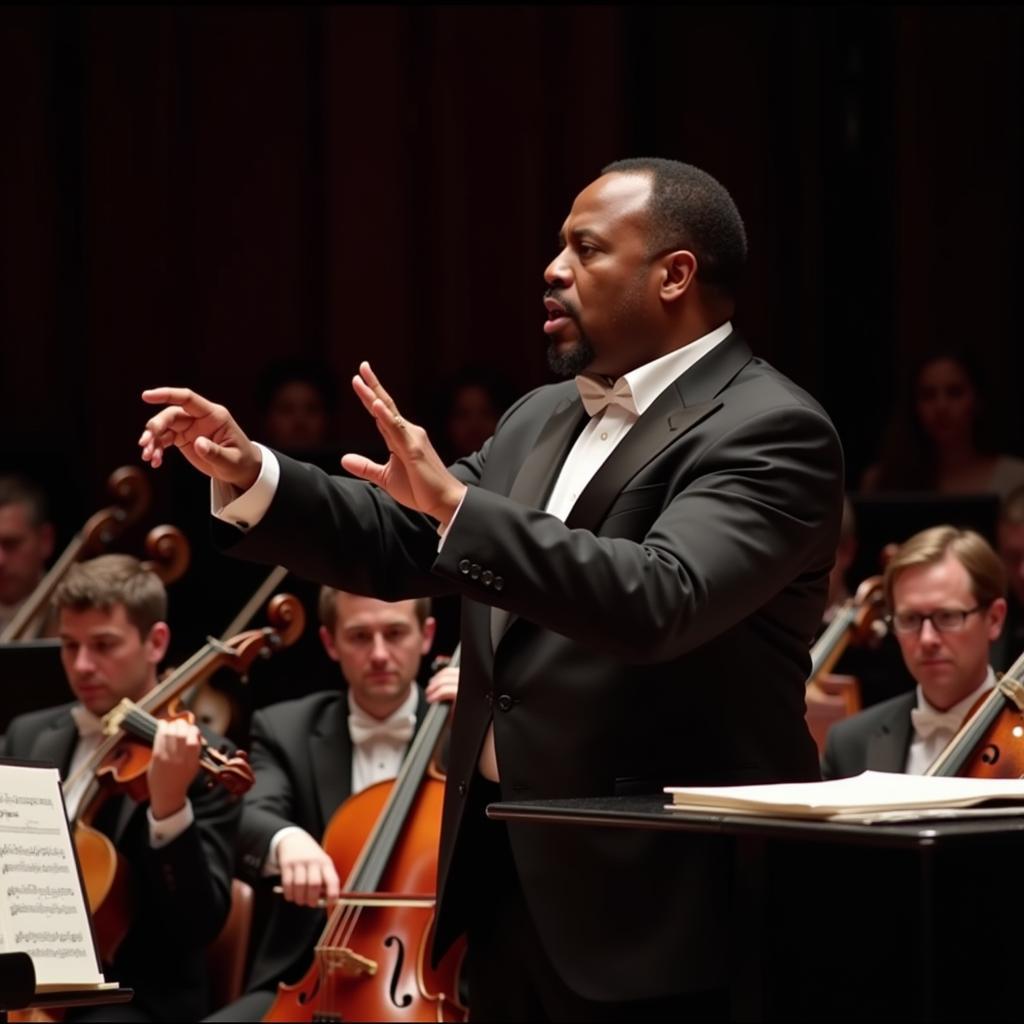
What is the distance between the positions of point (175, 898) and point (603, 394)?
4.62 ft

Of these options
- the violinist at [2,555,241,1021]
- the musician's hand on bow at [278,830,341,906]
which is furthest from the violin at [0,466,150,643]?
the musician's hand on bow at [278,830,341,906]

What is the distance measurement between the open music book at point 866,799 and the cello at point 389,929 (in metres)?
1.33

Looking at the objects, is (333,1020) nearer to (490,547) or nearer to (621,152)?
(490,547)

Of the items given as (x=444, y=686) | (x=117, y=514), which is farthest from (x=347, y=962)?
(x=117, y=514)

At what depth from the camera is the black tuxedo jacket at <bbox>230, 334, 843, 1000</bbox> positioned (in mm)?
1878

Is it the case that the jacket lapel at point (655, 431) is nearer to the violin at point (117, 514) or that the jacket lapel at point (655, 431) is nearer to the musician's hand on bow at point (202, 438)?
the musician's hand on bow at point (202, 438)

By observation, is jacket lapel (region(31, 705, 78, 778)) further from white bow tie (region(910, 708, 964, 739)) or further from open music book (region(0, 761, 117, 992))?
white bow tie (region(910, 708, 964, 739))

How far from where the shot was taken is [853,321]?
6191 mm

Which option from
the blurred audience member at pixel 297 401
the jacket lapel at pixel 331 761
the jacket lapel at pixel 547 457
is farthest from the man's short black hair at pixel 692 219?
the blurred audience member at pixel 297 401

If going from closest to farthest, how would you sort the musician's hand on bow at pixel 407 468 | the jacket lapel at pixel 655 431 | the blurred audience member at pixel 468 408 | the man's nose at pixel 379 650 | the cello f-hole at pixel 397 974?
the musician's hand on bow at pixel 407 468
the jacket lapel at pixel 655 431
the cello f-hole at pixel 397 974
the man's nose at pixel 379 650
the blurred audience member at pixel 468 408

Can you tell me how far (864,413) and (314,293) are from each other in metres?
1.82

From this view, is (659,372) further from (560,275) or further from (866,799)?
(866,799)

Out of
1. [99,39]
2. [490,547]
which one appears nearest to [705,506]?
[490,547]

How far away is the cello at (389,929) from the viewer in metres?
2.96
